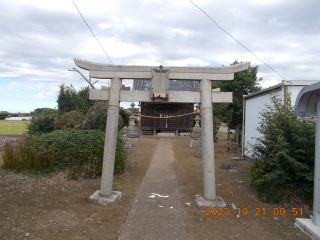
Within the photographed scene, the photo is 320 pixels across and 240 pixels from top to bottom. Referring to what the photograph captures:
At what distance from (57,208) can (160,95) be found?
3089 mm

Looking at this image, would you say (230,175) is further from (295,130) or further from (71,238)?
(71,238)

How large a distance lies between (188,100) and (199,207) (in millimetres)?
2271

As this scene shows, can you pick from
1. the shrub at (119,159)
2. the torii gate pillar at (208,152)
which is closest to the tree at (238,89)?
the shrub at (119,159)

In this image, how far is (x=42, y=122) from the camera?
1042 cm

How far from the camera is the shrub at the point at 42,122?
1037 cm

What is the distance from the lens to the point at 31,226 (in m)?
3.75

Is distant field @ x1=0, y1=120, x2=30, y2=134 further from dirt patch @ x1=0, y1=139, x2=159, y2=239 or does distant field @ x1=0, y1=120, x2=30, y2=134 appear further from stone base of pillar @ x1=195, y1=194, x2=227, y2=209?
stone base of pillar @ x1=195, y1=194, x2=227, y2=209

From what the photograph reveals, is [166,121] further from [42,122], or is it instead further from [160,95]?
[160,95]

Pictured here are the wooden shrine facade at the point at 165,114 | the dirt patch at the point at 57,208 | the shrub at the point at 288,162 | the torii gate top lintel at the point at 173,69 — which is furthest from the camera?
the wooden shrine facade at the point at 165,114

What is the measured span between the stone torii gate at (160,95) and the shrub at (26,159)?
2.33m

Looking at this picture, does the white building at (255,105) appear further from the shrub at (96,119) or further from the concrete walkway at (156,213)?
the shrub at (96,119)

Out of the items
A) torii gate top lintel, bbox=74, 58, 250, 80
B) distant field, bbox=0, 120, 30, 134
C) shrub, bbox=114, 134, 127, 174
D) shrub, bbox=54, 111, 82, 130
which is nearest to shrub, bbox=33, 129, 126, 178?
shrub, bbox=114, 134, 127, 174

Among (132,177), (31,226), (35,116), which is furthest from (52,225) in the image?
(35,116)

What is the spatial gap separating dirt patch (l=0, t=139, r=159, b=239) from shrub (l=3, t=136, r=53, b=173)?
0.28m
